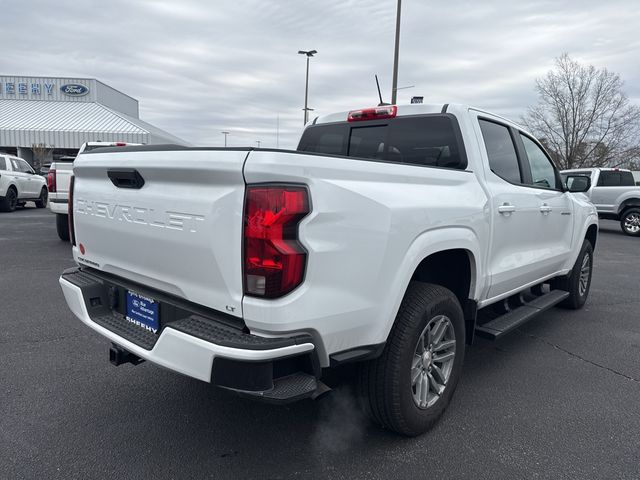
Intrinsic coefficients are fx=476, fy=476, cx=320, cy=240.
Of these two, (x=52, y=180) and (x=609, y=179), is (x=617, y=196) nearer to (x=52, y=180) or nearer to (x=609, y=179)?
(x=609, y=179)

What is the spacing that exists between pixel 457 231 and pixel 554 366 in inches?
73.7

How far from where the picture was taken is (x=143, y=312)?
255 cm

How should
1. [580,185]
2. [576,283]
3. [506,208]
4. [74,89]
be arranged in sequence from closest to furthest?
[506,208] < [580,185] < [576,283] < [74,89]

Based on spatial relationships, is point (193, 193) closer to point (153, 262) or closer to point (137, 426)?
point (153, 262)

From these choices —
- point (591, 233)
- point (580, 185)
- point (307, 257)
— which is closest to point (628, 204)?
point (591, 233)

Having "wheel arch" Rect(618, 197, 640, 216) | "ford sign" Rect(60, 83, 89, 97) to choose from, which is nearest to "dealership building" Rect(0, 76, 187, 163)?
"ford sign" Rect(60, 83, 89, 97)

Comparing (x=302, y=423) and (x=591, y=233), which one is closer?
(x=302, y=423)

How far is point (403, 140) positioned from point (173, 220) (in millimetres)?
2019

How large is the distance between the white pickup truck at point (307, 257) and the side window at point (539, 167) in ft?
2.15

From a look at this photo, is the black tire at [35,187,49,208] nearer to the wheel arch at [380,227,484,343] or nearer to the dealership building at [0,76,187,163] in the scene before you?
the dealership building at [0,76,187,163]

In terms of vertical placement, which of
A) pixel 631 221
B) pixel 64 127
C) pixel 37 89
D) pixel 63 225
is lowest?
pixel 63 225

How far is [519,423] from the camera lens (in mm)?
2943

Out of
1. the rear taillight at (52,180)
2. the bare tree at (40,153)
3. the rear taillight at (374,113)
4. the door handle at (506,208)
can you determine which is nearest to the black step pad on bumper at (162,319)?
the door handle at (506,208)

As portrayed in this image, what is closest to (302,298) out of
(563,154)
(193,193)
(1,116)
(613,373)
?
(193,193)
